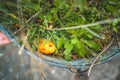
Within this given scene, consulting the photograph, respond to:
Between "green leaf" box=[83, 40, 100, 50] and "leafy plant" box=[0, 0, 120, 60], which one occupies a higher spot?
"leafy plant" box=[0, 0, 120, 60]

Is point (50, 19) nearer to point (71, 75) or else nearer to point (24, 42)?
point (24, 42)

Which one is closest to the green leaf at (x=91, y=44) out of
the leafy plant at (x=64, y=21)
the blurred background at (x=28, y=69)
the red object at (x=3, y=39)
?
the leafy plant at (x=64, y=21)

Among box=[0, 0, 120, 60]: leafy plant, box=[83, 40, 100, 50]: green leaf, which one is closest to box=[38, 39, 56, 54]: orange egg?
box=[0, 0, 120, 60]: leafy plant

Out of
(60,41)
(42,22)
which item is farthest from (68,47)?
(42,22)

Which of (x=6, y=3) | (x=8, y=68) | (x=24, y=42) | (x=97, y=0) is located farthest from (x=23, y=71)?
(x=97, y=0)

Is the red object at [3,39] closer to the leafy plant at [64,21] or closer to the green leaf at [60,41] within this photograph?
the leafy plant at [64,21]

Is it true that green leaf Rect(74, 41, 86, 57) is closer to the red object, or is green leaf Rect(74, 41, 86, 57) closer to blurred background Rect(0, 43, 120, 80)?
blurred background Rect(0, 43, 120, 80)

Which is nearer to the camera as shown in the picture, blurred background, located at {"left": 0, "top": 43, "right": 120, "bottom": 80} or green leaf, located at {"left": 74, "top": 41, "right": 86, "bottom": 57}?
green leaf, located at {"left": 74, "top": 41, "right": 86, "bottom": 57}

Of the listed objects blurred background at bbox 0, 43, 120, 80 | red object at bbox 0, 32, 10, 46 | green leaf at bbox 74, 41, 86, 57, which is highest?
red object at bbox 0, 32, 10, 46

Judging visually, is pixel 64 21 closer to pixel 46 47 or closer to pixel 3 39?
pixel 46 47
